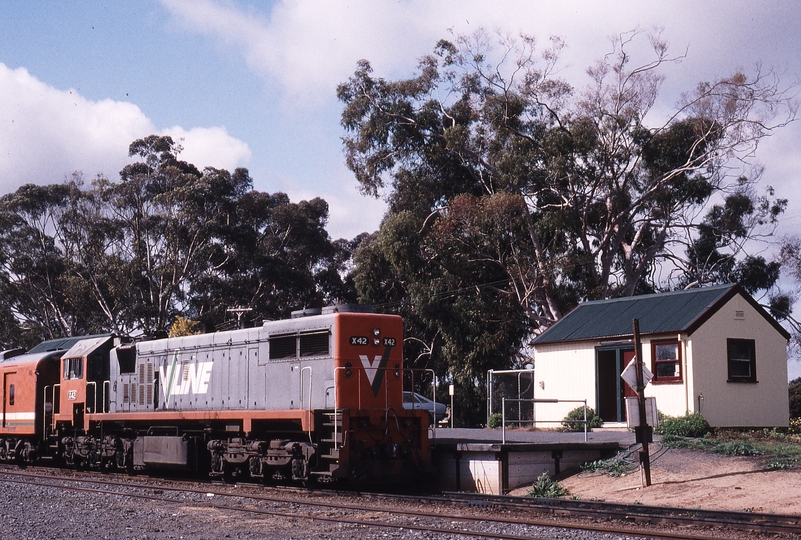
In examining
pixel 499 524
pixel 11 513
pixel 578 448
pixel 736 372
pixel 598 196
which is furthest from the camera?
pixel 598 196

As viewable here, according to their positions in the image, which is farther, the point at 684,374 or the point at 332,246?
the point at 332,246

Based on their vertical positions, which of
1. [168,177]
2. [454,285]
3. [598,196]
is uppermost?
[168,177]

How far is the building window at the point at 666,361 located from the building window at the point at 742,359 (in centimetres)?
170

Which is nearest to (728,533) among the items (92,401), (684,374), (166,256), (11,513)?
(11,513)

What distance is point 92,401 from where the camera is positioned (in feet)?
75.2

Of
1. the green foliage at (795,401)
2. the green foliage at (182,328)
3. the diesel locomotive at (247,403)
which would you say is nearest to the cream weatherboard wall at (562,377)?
the diesel locomotive at (247,403)

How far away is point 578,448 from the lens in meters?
18.6

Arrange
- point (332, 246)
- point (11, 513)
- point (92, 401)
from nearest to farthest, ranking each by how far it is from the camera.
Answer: point (11, 513), point (92, 401), point (332, 246)

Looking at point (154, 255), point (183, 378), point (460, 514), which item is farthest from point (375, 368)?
point (154, 255)

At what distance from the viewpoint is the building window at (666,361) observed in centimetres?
2412

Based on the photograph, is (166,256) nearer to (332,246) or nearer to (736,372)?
(332,246)

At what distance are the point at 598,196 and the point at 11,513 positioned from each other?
28856 mm

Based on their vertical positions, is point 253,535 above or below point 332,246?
below

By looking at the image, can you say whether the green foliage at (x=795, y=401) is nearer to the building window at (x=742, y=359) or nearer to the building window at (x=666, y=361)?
the building window at (x=742, y=359)
